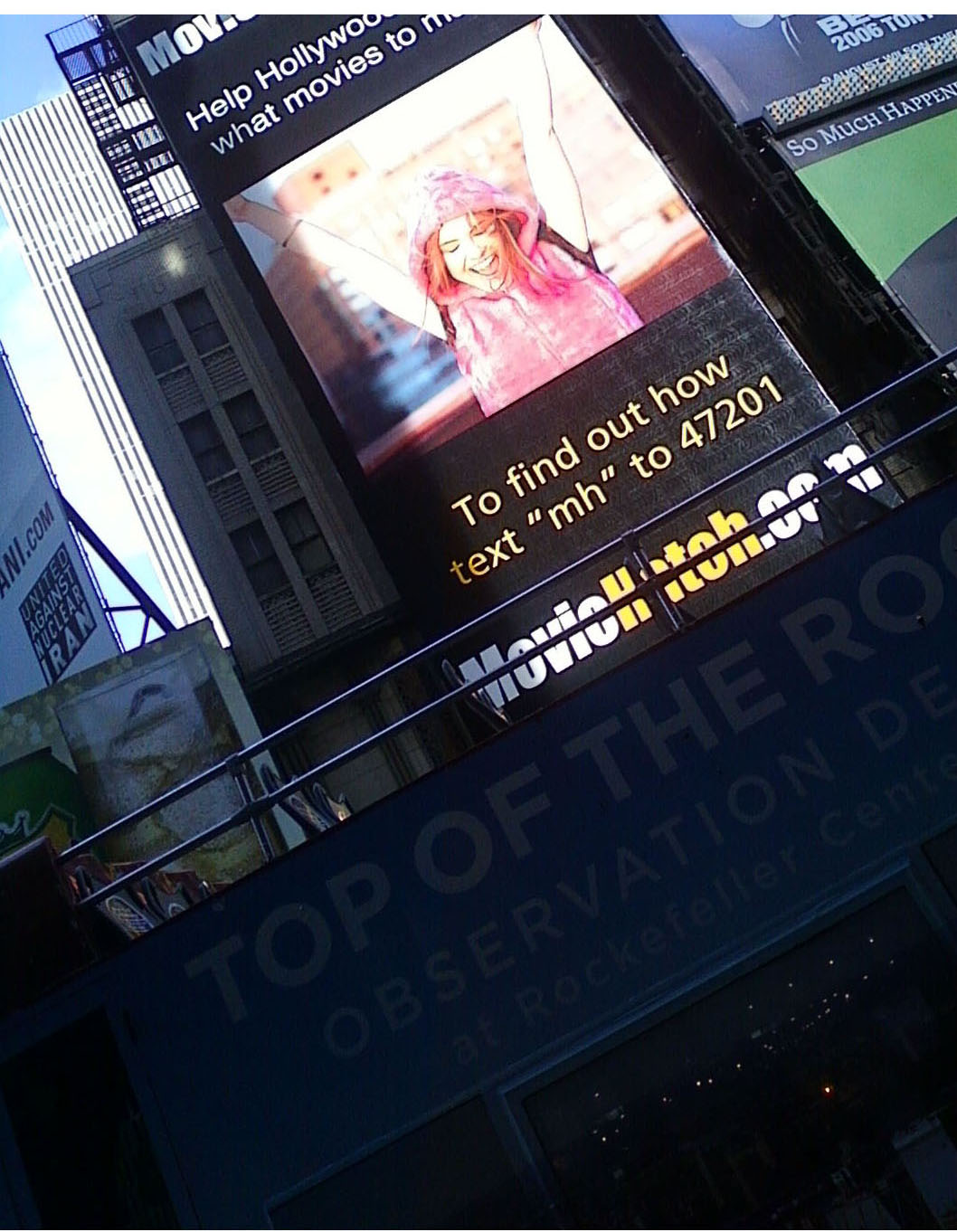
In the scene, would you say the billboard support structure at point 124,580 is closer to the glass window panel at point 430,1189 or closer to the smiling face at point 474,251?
the smiling face at point 474,251

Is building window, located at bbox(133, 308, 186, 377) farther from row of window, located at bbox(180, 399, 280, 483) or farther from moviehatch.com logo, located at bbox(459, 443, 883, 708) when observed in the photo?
moviehatch.com logo, located at bbox(459, 443, 883, 708)

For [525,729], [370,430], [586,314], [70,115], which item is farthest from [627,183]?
[70,115]

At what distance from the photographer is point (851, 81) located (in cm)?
2606

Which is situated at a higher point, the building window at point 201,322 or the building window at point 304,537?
the building window at point 201,322

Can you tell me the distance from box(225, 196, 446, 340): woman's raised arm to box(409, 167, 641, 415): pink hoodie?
301 millimetres

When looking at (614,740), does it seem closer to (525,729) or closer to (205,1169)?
(525,729)

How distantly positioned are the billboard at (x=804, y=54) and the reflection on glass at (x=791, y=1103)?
22.7m

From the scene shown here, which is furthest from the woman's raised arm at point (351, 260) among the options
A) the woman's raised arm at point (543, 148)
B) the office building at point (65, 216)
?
the office building at point (65, 216)

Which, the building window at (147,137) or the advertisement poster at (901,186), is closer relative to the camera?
the advertisement poster at (901,186)

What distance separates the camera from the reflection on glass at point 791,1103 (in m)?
5.72

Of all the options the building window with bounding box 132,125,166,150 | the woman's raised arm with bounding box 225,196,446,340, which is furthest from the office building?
the woman's raised arm with bounding box 225,196,446,340

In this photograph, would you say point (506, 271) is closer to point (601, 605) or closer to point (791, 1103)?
point (601, 605)

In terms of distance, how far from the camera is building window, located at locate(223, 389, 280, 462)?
95.8ft

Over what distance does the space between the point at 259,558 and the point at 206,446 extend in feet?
9.36
